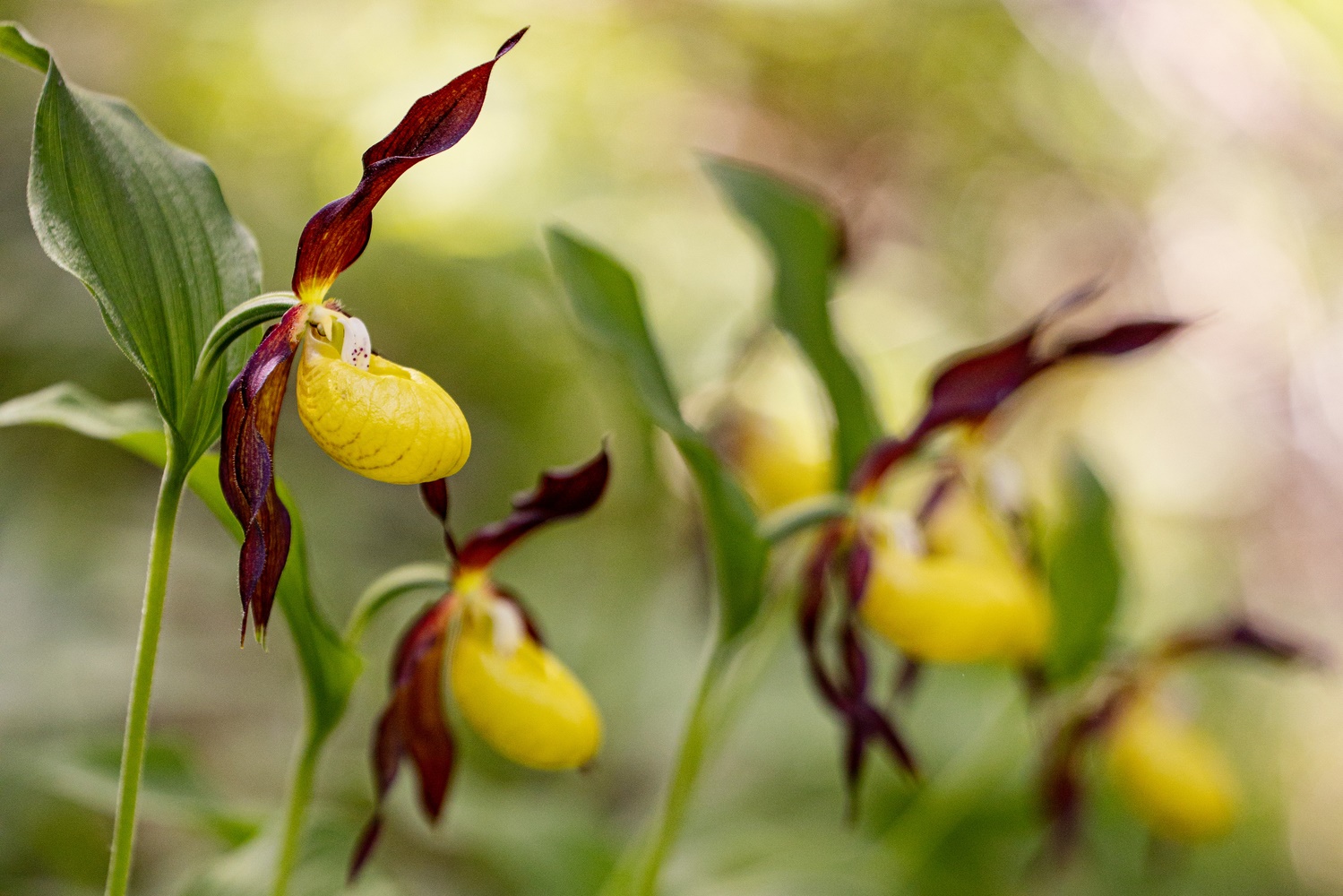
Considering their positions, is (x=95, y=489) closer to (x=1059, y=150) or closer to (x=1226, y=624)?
(x=1226, y=624)

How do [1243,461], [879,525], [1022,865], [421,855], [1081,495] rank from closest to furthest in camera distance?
[879,525]
[1081,495]
[421,855]
[1022,865]
[1243,461]

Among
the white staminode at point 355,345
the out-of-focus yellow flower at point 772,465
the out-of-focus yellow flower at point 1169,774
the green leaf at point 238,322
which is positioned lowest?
the out-of-focus yellow flower at point 1169,774

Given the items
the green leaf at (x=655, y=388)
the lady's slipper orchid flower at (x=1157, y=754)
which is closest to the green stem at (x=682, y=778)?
the green leaf at (x=655, y=388)

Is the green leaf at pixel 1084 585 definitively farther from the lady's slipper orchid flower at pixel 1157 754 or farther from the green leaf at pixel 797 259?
the green leaf at pixel 797 259

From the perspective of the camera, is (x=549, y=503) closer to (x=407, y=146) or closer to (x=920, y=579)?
(x=407, y=146)

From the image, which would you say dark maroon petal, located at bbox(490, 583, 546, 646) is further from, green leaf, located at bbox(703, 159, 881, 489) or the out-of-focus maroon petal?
the out-of-focus maroon petal

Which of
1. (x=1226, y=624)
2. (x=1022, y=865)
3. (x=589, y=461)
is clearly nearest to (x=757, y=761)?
(x=1022, y=865)

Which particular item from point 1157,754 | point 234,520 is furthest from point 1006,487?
point 234,520

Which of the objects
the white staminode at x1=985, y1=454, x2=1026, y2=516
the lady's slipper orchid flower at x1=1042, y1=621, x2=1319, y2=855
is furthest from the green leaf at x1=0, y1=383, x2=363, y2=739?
the lady's slipper orchid flower at x1=1042, y1=621, x2=1319, y2=855
